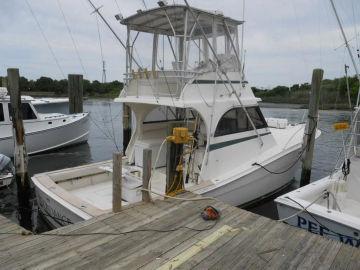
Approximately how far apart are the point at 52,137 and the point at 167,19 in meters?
9.79

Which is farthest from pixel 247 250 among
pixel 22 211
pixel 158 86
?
pixel 22 211

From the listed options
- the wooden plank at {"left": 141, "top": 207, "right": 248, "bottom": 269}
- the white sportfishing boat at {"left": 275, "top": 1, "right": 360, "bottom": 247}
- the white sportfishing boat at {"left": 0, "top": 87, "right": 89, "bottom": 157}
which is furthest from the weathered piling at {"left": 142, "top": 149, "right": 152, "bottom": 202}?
the white sportfishing boat at {"left": 0, "top": 87, "right": 89, "bottom": 157}

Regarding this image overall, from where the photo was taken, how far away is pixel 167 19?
7.03 meters

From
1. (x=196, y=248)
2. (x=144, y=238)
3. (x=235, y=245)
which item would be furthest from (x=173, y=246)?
(x=235, y=245)

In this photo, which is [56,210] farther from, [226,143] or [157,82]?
[226,143]

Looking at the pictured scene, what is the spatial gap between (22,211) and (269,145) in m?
6.30

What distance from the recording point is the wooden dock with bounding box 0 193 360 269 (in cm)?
372

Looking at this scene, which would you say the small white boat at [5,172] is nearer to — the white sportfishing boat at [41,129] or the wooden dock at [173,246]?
the white sportfishing boat at [41,129]

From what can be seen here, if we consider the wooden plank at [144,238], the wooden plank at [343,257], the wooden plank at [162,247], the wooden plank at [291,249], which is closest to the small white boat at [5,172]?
the wooden plank at [144,238]

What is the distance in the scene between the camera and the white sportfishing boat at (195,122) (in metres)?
6.39

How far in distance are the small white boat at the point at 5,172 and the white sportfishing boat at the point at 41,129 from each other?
391 cm

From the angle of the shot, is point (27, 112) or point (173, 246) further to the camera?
point (27, 112)

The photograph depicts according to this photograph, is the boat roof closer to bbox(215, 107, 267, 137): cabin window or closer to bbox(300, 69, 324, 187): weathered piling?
bbox(215, 107, 267, 137): cabin window

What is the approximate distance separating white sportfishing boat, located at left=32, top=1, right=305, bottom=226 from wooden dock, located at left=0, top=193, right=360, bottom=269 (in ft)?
4.21
